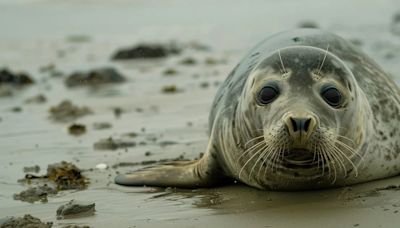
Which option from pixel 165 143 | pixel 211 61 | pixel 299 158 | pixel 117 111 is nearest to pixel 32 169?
pixel 165 143

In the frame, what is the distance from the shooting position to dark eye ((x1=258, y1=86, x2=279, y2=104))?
4.39 m

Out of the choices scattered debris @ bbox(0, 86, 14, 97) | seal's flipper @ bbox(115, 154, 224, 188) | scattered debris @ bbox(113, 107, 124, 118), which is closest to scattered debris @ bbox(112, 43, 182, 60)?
scattered debris @ bbox(0, 86, 14, 97)

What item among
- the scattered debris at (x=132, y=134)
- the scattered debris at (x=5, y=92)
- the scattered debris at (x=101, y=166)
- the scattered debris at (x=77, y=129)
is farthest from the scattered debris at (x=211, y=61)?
the scattered debris at (x=101, y=166)

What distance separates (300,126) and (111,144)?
3182 millimetres

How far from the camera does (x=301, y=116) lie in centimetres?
394

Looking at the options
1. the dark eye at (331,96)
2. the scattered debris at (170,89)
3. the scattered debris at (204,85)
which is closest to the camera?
the dark eye at (331,96)

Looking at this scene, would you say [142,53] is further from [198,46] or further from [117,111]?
[117,111]

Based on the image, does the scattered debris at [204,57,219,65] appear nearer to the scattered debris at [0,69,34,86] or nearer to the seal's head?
the scattered debris at [0,69,34,86]

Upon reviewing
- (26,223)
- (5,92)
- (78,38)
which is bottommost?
(26,223)

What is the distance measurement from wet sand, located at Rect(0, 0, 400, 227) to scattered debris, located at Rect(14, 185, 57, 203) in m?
0.06

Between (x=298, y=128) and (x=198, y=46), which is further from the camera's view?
(x=198, y=46)

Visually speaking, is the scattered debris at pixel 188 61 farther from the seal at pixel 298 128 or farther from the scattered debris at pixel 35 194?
the scattered debris at pixel 35 194

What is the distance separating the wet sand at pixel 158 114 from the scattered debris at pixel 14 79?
0.23 meters

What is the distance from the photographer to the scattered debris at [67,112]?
28.9 ft
